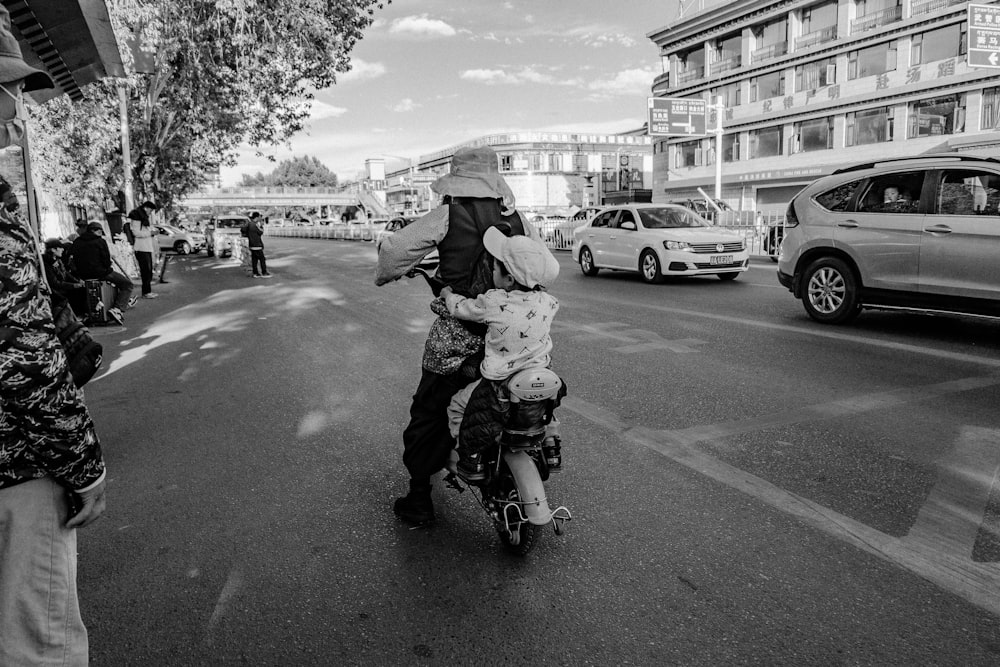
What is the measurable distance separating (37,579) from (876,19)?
45.4m

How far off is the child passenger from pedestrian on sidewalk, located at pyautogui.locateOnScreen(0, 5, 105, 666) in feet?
5.20

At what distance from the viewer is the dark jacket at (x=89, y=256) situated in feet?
33.9

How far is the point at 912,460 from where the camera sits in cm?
429

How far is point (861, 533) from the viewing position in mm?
3379

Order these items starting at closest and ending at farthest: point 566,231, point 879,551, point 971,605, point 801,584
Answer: point 971,605, point 801,584, point 879,551, point 566,231

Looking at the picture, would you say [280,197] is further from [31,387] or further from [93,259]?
[31,387]

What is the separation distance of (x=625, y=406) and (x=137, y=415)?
3.83 m

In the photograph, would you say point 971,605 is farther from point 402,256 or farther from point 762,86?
point 762,86

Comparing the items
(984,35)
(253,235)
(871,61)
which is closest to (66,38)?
(253,235)

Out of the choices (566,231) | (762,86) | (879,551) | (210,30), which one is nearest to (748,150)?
(762,86)

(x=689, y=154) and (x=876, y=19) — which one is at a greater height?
(x=876, y=19)

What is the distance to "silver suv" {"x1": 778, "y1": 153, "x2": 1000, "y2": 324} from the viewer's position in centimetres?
747

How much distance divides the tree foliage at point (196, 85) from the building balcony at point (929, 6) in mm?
28451

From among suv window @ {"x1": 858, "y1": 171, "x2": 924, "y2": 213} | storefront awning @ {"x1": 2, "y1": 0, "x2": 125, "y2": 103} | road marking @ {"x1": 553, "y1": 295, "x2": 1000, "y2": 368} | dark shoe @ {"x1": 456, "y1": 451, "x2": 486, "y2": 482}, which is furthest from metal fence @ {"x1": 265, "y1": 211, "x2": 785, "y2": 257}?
dark shoe @ {"x1": 456, "y1": 451, "x2": 486, "y2": 482}
